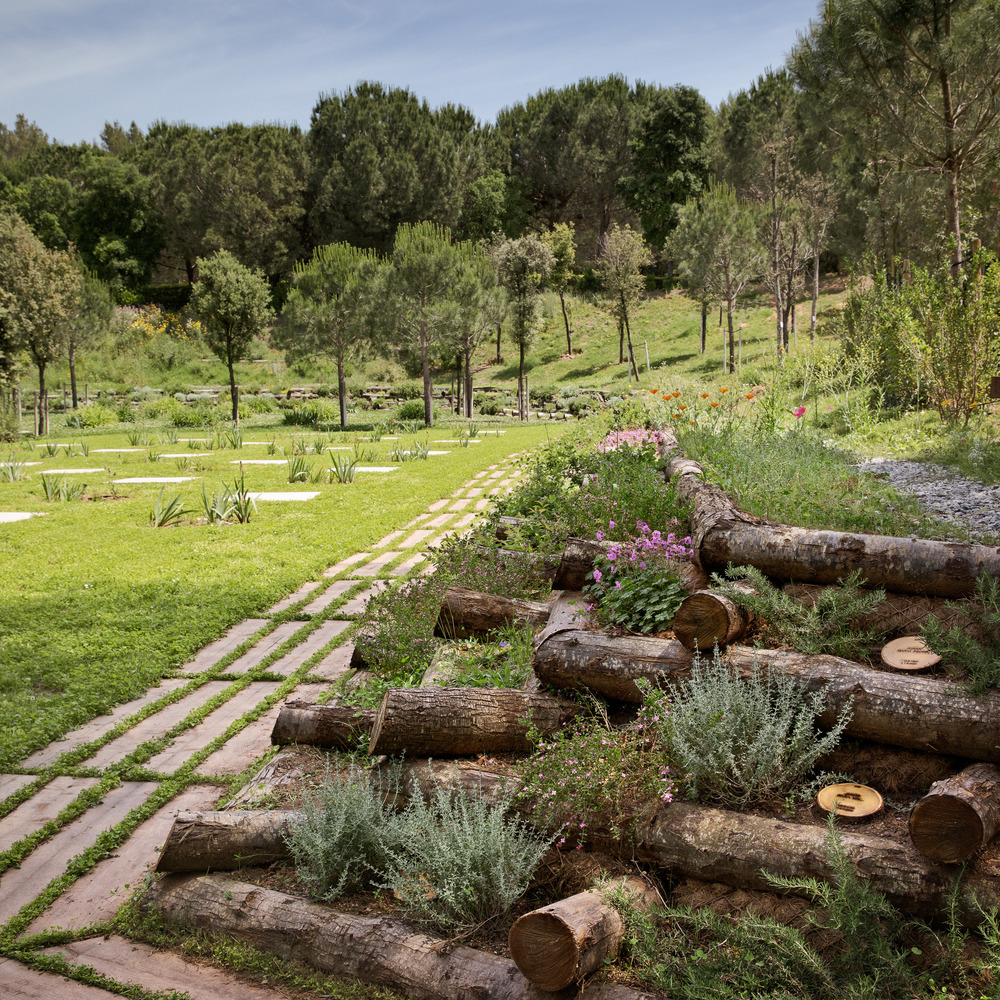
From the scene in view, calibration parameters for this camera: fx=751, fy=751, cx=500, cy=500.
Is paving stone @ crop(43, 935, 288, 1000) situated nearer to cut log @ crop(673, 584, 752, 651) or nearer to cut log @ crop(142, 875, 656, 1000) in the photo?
cut log @ crop(142, 875, 656, 1000)

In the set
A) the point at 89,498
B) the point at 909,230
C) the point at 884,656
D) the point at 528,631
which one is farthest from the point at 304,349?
the point at 884,656

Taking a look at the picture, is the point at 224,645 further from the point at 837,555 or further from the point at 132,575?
the point at 837,555

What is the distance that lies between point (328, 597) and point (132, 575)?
5.73 feet

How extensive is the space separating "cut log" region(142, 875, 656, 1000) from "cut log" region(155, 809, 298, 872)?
0.20ft

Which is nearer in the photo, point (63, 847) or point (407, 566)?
point (63, 847)

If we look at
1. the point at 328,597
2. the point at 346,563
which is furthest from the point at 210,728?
the point at 346,563

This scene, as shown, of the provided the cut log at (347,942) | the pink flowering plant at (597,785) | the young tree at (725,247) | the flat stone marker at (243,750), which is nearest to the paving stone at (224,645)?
the flat stone marker at (243,750)

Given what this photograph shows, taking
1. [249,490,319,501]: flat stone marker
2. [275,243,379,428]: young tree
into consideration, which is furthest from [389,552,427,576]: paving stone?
[275,243,379,428]: young tree

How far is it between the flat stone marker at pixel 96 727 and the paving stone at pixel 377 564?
7.47 ft

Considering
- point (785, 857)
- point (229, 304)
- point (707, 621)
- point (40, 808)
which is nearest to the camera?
point (785, 857)

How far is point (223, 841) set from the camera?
2.67 meters

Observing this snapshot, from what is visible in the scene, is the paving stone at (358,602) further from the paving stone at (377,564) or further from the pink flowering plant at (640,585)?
the pink flowering plant at (640,585)

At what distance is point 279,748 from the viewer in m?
3.45

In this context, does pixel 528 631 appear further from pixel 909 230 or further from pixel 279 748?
pixel 909 230
